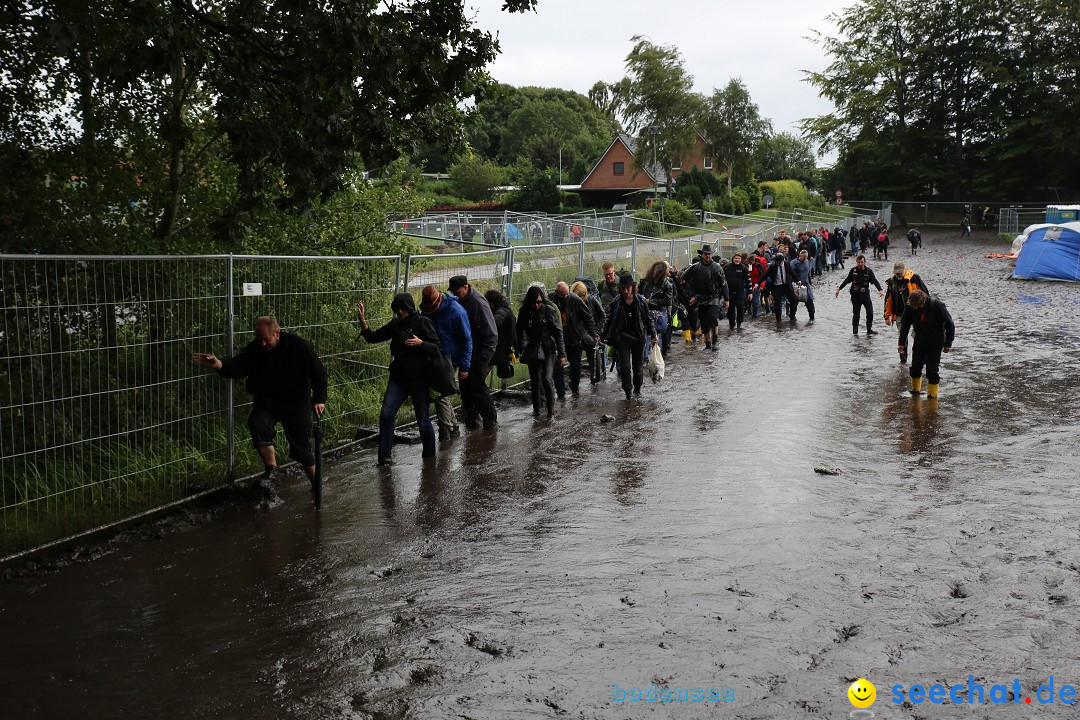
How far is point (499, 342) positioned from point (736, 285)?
10178 mm

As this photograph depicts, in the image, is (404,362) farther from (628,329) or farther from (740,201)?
(740,201)

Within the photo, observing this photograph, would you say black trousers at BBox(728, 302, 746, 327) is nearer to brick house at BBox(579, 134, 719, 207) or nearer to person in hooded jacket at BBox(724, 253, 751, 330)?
person in hooded jacket at BBox(724, 253, 751, 330)

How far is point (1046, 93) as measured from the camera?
69.9 m

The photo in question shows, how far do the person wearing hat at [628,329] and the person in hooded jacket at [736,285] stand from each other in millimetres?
7973

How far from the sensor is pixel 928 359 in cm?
1281

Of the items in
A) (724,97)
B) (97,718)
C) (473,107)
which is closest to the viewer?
(97,718)

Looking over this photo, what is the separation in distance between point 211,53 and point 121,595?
556cm

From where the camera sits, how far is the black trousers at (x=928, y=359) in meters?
12.7

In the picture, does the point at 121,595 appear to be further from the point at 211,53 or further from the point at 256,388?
the point at 211,53

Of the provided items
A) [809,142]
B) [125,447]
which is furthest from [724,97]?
[125,447]

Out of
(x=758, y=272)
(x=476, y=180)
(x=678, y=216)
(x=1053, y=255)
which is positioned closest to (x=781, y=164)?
(x=476, y=180)

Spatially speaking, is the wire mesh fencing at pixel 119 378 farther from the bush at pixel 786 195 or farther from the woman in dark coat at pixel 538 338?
the bush at pixel 786 195

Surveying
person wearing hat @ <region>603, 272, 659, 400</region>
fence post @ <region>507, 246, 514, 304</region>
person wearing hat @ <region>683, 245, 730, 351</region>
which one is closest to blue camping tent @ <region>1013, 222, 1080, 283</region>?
person wearing hat @ <region>683, 245, 730, 351</region>

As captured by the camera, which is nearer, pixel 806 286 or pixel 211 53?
pixel 211 53
